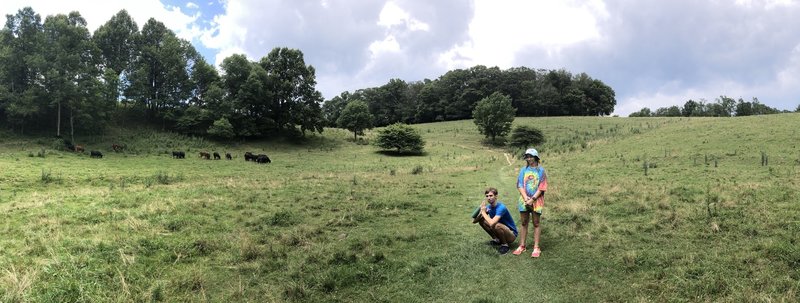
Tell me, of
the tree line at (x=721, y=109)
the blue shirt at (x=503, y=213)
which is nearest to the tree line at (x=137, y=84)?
the blue shirt at (x=503, y=213)

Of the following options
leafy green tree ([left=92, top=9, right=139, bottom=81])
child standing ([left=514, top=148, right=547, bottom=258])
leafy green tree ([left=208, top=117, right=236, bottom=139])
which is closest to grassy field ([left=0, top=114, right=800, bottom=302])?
child standing ([left=514, top=148, right=547, bottom=258])

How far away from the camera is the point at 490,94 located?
10600cm

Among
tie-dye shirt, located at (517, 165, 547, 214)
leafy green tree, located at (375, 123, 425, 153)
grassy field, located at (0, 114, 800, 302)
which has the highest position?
leafy green tree, located at (375, 123, 425, 153)

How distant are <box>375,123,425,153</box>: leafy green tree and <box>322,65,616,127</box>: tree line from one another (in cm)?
5347

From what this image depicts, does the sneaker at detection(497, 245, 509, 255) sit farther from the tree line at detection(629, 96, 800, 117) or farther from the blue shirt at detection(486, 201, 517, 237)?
the tree line at detection(629, 96, 800, 117)

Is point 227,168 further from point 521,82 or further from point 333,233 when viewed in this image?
point 521,82

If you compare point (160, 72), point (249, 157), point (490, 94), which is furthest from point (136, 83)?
point (490, 94)

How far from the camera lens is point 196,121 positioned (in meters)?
52.7

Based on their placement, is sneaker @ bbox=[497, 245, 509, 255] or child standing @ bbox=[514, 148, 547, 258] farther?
sneaker @ bbox=[497, 245, 509, 255]

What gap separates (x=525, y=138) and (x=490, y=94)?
176ft

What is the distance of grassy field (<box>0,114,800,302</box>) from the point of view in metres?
7.21

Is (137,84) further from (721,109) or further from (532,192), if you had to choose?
(721,109)

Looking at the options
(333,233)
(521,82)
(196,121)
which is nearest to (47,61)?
(196,121)

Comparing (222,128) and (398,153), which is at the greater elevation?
(222,128)
